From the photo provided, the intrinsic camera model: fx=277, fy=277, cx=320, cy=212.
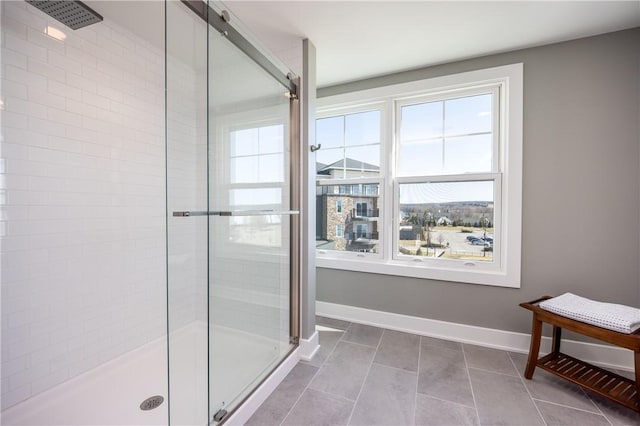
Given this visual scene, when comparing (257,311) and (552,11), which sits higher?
(552,11)

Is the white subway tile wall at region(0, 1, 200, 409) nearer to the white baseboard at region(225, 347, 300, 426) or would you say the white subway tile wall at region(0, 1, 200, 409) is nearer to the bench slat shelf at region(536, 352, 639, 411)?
the white baseboard at region(225, 347, 300, 426)

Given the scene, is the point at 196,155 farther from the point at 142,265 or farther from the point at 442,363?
the point at 442,363

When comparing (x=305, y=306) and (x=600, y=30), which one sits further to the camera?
(x=305, y=306)

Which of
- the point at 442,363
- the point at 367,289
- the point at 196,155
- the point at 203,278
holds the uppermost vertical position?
the point at 196,155

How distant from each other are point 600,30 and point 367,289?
256 cm

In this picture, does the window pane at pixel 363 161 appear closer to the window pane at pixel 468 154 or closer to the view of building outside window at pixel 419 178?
the view of building outside window at pixel 419 178

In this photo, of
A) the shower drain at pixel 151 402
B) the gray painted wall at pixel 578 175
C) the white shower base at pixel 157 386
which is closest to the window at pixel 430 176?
the gray painted wall at pixel 578 175

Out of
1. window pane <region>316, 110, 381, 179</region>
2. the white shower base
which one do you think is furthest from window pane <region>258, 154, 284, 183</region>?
window pane <region>316, 110, 381, 179</region>

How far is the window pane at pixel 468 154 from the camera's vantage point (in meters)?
2.32

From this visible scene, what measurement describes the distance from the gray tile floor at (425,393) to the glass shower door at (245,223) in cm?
29

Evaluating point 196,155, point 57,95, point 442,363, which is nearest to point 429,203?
point 442,363

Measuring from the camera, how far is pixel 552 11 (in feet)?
5.58

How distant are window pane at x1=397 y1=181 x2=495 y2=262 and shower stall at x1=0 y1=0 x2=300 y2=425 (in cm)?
114

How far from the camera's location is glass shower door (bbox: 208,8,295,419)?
4.37 ft
